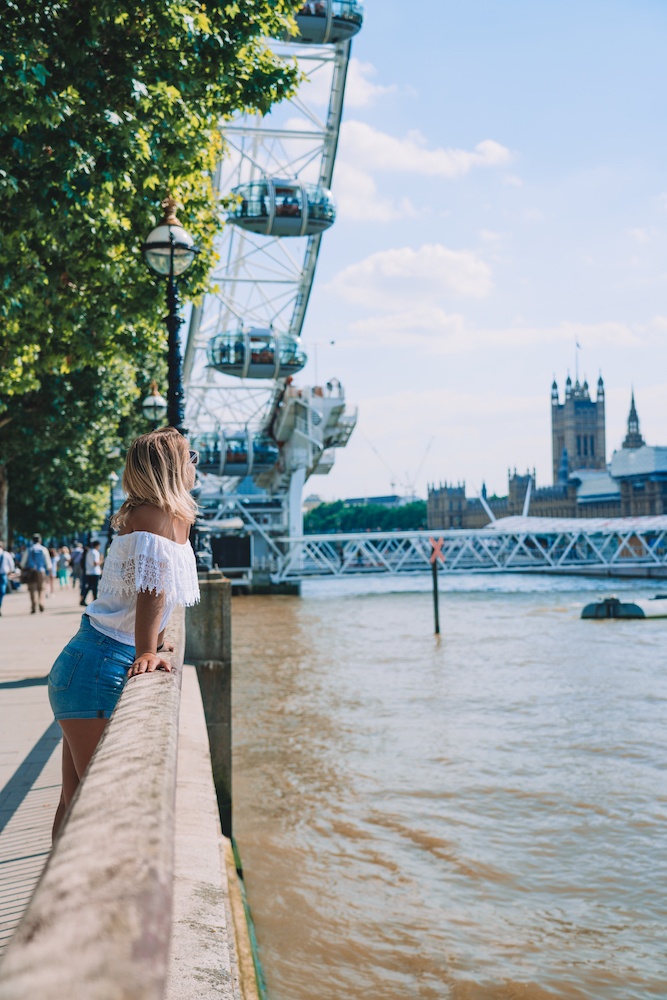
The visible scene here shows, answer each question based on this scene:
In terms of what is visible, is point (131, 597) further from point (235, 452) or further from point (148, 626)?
point (235, 452)

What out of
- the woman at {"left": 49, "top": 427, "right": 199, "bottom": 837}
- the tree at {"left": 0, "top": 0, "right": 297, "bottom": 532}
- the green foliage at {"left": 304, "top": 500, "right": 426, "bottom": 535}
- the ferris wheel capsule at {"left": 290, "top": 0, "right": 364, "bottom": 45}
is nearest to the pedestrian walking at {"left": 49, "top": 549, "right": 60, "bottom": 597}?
the tree at {"left": 0, "top": 0, "right": 297, "bottom": 532}

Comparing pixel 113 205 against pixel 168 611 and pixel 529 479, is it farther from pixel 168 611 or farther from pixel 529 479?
pixel 529 479

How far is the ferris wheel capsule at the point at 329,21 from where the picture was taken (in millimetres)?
40781

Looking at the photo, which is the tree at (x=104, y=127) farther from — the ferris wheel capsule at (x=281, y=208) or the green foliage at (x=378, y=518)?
the green foliage at (x=378, y=518)

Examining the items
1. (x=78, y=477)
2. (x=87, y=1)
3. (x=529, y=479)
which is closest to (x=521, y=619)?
(x=78, y=477)

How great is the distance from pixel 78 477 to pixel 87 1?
2319 centimetres

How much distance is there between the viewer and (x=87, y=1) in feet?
29.8

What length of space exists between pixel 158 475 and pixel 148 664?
652 mm

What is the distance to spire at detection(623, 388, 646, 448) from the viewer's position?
138875 mm

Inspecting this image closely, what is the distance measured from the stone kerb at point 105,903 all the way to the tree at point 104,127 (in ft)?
25.5

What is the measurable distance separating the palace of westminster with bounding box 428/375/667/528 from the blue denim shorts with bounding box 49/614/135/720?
4366 inches

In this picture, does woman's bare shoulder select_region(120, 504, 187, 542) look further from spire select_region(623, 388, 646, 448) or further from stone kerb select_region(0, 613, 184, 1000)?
spire select_region(623, 388, 646, 448)

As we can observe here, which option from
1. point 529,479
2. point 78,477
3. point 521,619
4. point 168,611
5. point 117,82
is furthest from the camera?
point 529,479

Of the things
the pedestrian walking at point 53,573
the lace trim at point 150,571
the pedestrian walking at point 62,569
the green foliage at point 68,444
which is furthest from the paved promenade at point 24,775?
→ the pedestrian walking at point 62,569
